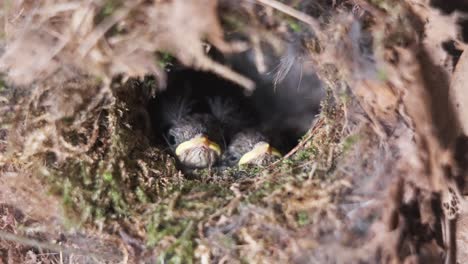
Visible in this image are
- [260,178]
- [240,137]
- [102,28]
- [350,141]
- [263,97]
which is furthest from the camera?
[263,97]

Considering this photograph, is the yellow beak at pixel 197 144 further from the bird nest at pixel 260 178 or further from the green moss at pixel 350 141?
the green moss at pixel 350 141

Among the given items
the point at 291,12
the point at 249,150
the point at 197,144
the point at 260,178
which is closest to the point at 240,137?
the point at 249,150

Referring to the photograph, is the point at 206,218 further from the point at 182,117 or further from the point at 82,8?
the point at 182,117

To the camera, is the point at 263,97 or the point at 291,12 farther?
the point at 263,97

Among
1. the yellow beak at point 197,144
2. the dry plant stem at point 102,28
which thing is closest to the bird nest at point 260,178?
the dry plant stem at point 102,28

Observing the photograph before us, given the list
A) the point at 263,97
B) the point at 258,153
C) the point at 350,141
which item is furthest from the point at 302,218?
the point at 263,97

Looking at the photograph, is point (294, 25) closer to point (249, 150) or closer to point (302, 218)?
point (302, 218)

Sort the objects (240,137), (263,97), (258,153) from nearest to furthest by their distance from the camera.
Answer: (258,153)
(240,137)
(263,97)

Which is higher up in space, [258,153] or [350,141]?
[350,141]

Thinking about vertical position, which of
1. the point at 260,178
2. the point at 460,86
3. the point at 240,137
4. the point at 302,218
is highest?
the point at 460,86
